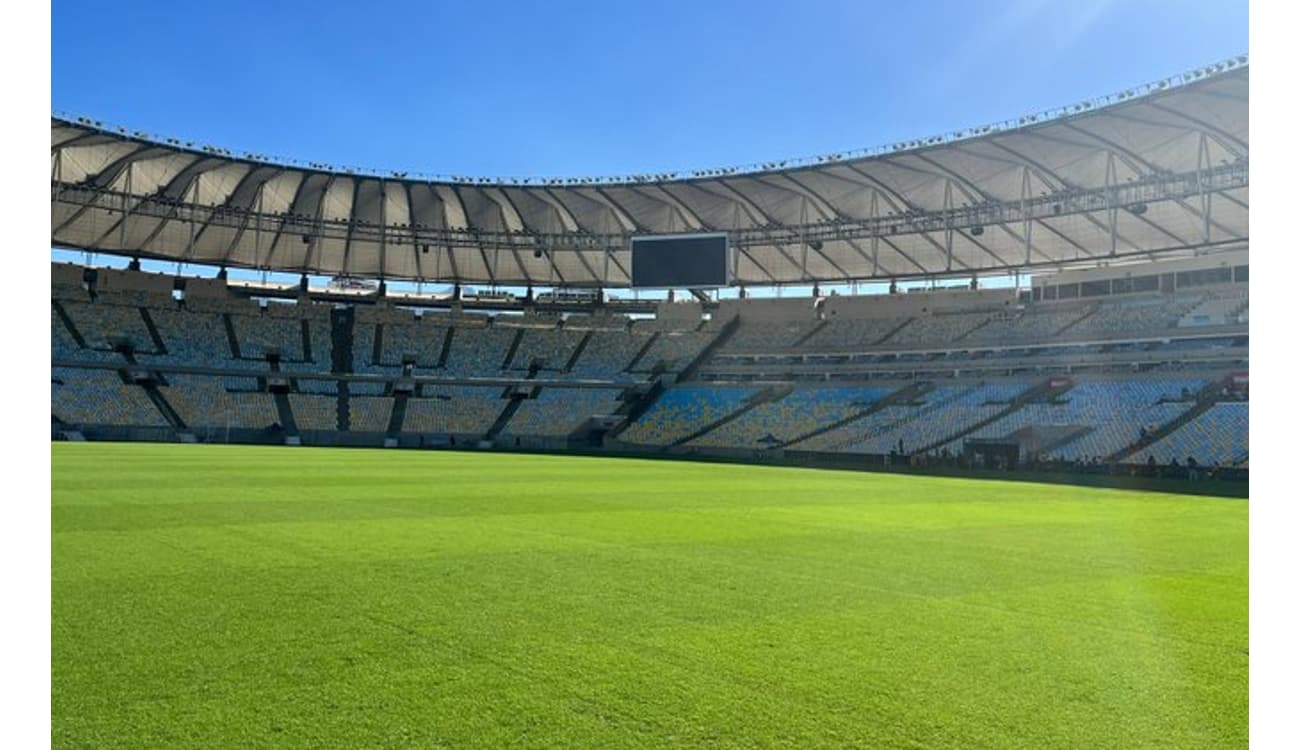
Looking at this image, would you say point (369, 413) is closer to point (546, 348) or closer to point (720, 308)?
point (546, 348)

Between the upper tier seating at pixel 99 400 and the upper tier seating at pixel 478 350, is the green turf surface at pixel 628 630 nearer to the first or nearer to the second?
the upper tier seating at pixel 99 400

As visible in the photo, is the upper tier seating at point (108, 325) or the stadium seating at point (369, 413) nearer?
the upper tier seating at point (108, 325)

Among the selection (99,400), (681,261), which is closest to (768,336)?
(681,261)

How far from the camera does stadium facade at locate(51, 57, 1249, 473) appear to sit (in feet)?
128

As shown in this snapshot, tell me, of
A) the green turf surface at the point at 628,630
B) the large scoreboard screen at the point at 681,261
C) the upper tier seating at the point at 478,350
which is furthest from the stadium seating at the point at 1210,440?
the upper tier seating at the point at 478,350

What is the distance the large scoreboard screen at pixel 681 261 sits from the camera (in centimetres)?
5044

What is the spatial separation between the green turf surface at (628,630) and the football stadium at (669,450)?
0.15 feet

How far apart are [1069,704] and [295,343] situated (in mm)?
55060

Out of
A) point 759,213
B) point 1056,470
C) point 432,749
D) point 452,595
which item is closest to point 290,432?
point 759,213

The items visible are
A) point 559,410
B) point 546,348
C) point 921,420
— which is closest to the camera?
point 921,420

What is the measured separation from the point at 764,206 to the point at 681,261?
5.35 m

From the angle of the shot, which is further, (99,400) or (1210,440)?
(99,400)

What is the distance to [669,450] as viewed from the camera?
48.5 meters
